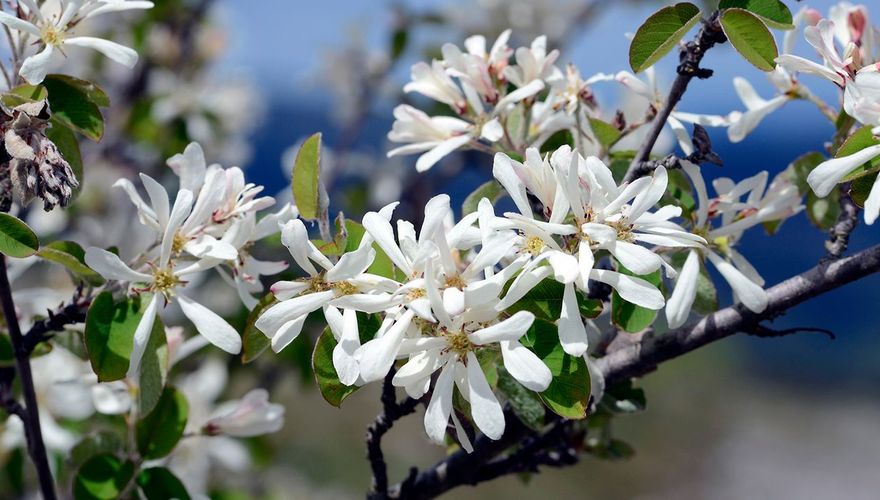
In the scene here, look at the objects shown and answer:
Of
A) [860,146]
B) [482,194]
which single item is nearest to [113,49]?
[482,194]

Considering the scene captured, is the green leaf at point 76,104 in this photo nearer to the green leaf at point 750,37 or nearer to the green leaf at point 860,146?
the green leaf at point 750,37

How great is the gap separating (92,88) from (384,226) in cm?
42

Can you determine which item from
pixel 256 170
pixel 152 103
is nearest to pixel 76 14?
pixel 152 103

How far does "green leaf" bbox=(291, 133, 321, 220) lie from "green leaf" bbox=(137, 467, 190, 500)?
440mm

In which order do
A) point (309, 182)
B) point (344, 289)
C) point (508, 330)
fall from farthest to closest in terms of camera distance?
point (309, 182)
point (344, 289)
point (508, 330)

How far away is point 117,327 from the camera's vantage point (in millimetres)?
865

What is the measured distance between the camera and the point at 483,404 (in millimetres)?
717

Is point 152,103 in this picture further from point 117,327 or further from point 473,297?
point 473,297

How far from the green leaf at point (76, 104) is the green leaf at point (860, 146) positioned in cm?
78

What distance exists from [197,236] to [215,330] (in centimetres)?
10

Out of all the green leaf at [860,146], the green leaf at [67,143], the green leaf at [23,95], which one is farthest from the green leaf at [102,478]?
the green leaf at [860,146]

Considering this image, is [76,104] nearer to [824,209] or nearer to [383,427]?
[383,427]

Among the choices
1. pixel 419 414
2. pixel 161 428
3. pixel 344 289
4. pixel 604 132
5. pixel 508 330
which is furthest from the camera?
pixel 419 414

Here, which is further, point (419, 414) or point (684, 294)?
point (419, 414)
